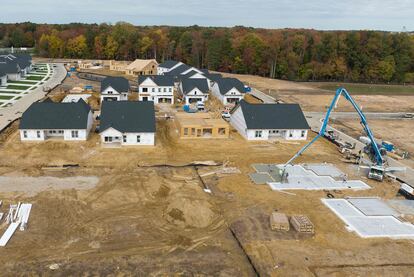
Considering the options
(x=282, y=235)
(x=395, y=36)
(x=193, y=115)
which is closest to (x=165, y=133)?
(x=193, y=115)

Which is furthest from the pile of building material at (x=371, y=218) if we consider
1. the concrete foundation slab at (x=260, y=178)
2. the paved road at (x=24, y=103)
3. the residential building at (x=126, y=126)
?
the paved road at (x=24, y=103)

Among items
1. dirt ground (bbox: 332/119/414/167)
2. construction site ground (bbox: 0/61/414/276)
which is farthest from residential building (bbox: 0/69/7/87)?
dirt ground (bbox: 332/119/414/167)

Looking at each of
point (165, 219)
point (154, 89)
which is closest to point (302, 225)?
point (165, 219)

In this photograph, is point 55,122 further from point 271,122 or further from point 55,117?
point 271,122

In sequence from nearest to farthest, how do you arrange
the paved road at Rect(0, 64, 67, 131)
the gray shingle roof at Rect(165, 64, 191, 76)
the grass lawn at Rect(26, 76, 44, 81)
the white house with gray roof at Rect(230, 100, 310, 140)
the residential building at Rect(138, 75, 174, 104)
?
1. the white house with gray roof at Rect(230, 100, 310, 140)
2. the paved road at Rect(0, 64, 67, 131)
3. the residential building at Rect(138, 75, 174, 104)
4. the gray shingle roof at Rect(165, 64, 191, 76)
5. the grass lawn at Rect(26, 76, 44, 81)

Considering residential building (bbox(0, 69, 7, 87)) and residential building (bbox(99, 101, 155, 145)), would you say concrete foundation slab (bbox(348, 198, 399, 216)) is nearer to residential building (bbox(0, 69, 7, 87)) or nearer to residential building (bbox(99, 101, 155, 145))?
residential building (bbox(99, 101, 155, 145))

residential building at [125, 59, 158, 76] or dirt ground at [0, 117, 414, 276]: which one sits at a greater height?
residential building at [125, 59, 158, 76]
